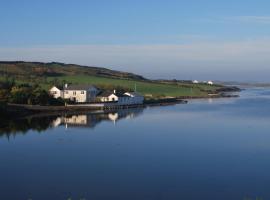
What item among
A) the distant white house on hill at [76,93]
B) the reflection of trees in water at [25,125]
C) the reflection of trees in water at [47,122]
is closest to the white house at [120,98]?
the distant white house on hill at [76,93]

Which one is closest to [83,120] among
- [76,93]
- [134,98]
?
[76,93]

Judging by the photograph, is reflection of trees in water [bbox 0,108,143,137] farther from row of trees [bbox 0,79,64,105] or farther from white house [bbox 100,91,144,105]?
white house [bbox 100,91,144,105]

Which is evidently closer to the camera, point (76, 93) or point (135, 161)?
point (135, 161)

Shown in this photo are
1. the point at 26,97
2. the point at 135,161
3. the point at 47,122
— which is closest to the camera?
the point at 135,161

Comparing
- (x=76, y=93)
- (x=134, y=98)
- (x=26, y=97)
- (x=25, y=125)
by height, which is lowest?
(x=25, y=125)

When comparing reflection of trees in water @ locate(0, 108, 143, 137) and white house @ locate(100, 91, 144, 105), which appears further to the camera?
white house @ locate(100, 91, 144, 105)

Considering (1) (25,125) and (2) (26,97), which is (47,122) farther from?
(2) (26,97)

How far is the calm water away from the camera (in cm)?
Result: 1041

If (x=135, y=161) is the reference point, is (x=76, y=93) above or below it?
above

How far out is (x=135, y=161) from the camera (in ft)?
44.5

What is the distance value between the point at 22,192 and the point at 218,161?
545cm

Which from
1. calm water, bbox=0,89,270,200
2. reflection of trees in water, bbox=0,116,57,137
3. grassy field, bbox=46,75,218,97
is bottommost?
calm water, bbox=0,89,270,200

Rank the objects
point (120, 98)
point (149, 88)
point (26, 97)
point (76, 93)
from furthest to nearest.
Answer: point (149, 88) < point (120, 98) < point (76, 93) < point (26, 97)

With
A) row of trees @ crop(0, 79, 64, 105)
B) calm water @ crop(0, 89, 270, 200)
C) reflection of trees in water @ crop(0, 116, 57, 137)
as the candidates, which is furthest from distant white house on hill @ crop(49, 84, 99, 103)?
calm water @ crop(0, 89, 270, 200)
